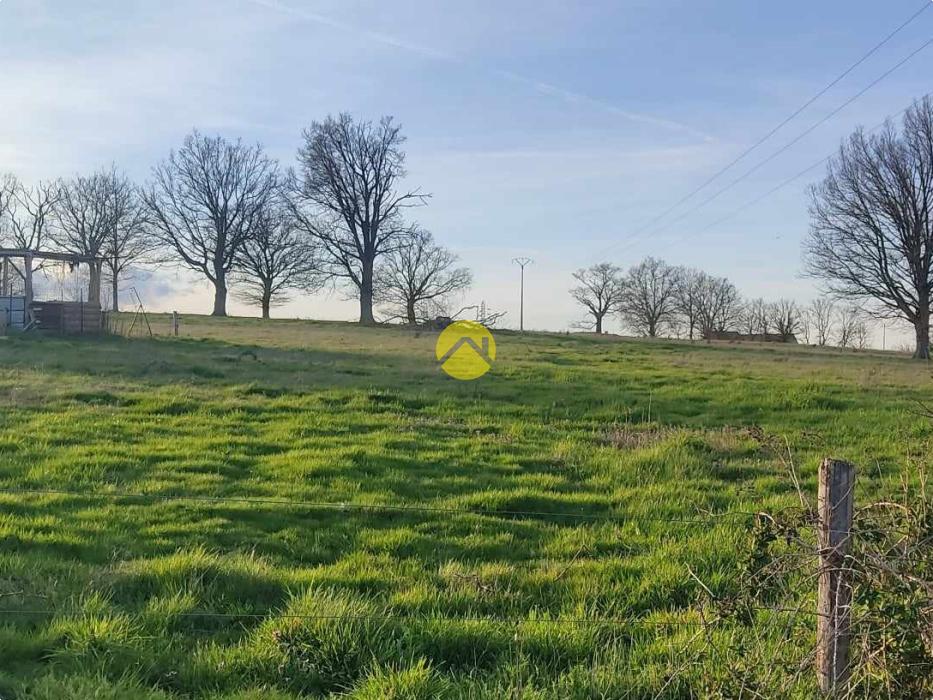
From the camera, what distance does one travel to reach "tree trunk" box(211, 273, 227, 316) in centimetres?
5003

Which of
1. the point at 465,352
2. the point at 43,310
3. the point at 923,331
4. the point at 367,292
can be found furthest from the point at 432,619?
the point at 367,292

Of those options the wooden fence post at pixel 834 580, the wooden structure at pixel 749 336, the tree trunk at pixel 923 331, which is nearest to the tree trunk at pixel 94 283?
the wooden fence post at pixel 834 580

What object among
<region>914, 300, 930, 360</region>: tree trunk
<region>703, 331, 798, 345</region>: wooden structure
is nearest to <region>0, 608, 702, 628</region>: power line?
<region>914, 300, 930, 360</region>: tree trunk

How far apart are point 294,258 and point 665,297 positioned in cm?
3532

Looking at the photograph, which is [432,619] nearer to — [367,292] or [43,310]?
[43,310]

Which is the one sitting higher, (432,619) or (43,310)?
(43,310)

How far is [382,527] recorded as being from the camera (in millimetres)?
6266

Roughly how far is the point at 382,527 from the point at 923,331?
3620 cm

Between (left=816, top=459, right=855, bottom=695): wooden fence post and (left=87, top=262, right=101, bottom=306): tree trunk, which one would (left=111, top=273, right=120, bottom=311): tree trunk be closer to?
(left=87, top=262, right=101, bottom=306): tree trunk

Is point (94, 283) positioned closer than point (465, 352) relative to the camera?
No

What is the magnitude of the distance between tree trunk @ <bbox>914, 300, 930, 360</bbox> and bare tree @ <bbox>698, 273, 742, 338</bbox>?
34.8 m

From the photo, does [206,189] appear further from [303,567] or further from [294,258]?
[303,567]

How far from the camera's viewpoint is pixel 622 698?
3.49m

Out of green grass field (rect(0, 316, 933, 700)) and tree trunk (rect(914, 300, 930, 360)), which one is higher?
tree trunk (rect(914, 300, 930, 360))
